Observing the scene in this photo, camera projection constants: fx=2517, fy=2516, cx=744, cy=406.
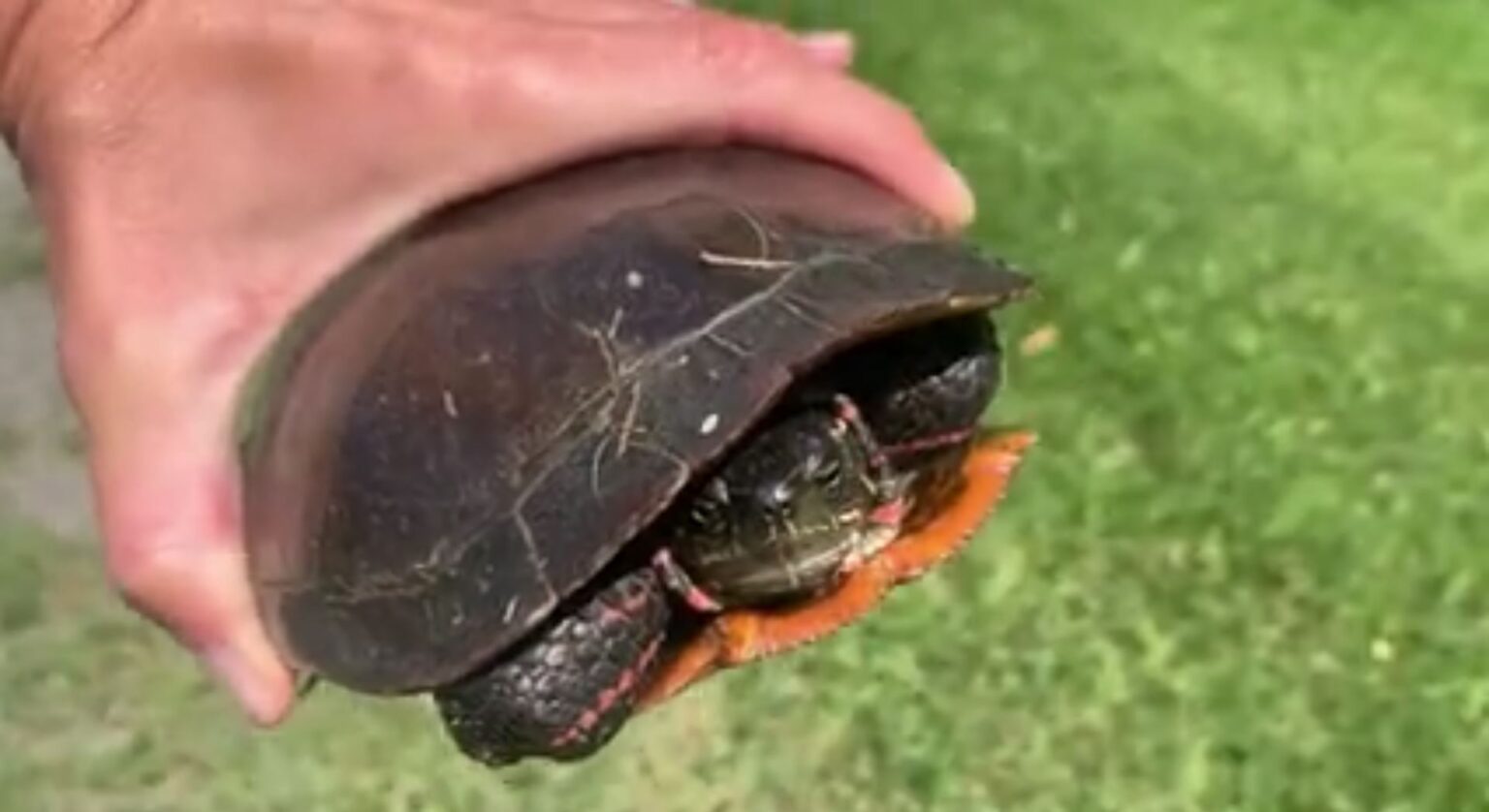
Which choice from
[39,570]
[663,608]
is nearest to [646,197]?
[663,608]

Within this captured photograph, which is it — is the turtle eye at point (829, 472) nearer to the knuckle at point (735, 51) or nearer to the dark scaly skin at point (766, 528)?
the dark scaly skin at point (766, 528)

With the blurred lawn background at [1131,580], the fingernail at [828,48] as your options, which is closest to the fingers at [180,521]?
the fingernail at [828,48]

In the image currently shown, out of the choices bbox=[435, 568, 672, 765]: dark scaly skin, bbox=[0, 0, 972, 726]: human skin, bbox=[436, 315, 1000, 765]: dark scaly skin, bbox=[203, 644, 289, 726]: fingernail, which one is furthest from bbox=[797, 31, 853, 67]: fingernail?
bbox=[203, 644, 289, 726]: fingernail

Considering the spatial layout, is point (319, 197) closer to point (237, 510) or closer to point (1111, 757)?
point (237, 510)

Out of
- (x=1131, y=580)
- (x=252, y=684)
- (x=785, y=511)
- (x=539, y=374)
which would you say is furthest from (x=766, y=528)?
(x=1131, y=580)

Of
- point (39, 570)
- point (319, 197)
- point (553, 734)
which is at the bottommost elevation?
point (39, 570)

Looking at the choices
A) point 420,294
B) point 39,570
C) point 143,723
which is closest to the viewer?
point 420,294

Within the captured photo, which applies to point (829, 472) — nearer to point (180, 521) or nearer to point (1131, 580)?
point (180, 521)
